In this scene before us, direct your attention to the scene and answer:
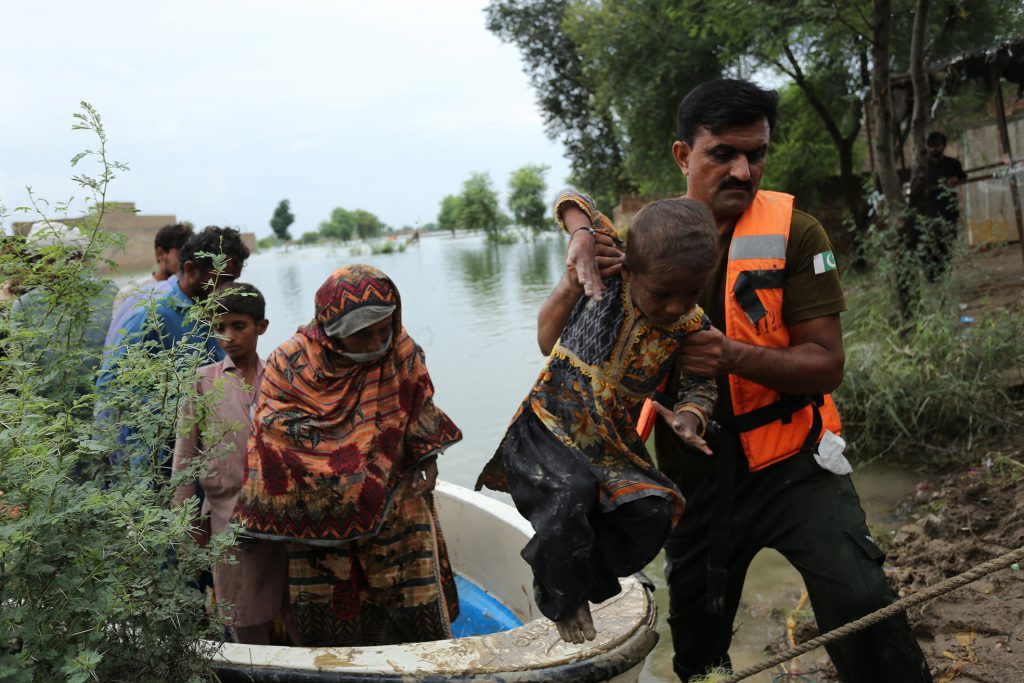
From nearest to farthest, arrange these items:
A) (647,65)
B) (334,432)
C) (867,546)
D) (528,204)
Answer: (867,546) → (334,432) → (647,65) → (528,204)

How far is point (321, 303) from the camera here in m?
2.83

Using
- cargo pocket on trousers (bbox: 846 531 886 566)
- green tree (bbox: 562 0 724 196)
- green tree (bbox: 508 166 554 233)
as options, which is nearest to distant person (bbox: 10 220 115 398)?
cargo pocket on trousers (bbox: 846 531 886 566)

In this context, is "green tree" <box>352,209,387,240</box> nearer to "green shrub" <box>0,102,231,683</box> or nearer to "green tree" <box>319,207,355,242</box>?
"green tree" <box>319,207,355,242</box>

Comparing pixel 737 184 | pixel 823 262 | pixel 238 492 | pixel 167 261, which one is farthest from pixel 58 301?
pixel 167 261

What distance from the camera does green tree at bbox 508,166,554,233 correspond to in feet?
151

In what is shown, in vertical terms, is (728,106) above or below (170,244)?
above

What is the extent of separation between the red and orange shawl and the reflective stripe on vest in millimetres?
1240

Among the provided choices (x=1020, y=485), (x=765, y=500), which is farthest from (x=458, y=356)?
(x=765, y=500)

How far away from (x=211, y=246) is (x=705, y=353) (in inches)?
98.1

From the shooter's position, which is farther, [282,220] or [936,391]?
[282,220]

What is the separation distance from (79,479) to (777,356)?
1.90 meters

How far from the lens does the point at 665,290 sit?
1.83 meters

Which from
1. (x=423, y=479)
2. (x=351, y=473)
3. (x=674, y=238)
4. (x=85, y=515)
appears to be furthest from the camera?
(x=423, y=479)

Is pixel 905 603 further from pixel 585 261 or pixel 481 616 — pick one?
pixel 481 616
